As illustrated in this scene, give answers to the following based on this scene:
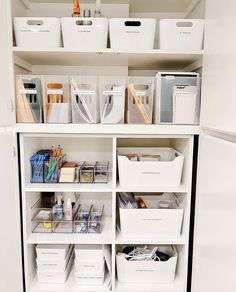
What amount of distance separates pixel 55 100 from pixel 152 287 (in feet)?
3.46

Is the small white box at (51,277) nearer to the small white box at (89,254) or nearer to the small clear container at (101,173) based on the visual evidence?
the small white box at (89,254)

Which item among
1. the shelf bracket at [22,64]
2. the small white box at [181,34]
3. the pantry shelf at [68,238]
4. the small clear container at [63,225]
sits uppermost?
the small white box at [181,34]

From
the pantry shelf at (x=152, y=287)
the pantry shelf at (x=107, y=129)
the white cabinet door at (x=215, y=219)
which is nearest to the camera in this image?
the white cabinet door at (x=215, y=219)

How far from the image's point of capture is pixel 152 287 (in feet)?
4.32

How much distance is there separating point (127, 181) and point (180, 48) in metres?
0.66

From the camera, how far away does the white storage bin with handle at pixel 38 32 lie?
114 centimetres

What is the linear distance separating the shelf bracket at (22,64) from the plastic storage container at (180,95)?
675 mm

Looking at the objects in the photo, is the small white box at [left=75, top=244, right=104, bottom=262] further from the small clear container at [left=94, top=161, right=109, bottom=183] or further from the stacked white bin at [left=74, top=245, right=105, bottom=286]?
the small clear container at [left=94, top=161, right=109, bottom=183]

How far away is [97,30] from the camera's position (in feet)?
3.73

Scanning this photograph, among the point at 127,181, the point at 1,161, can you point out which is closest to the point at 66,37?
the point at 1,161

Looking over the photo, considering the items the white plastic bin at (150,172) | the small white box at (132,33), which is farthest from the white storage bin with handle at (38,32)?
the white plastic bin at (150,172)

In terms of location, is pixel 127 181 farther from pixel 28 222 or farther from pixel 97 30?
pixel 97 30

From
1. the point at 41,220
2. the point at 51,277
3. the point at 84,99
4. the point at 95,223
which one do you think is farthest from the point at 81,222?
the point at 84,99

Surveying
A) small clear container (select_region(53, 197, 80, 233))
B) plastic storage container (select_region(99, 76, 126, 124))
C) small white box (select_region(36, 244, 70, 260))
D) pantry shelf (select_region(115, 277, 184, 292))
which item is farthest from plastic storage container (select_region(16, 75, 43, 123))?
pantry shelf (select_region(115, 277, 184, 292))
